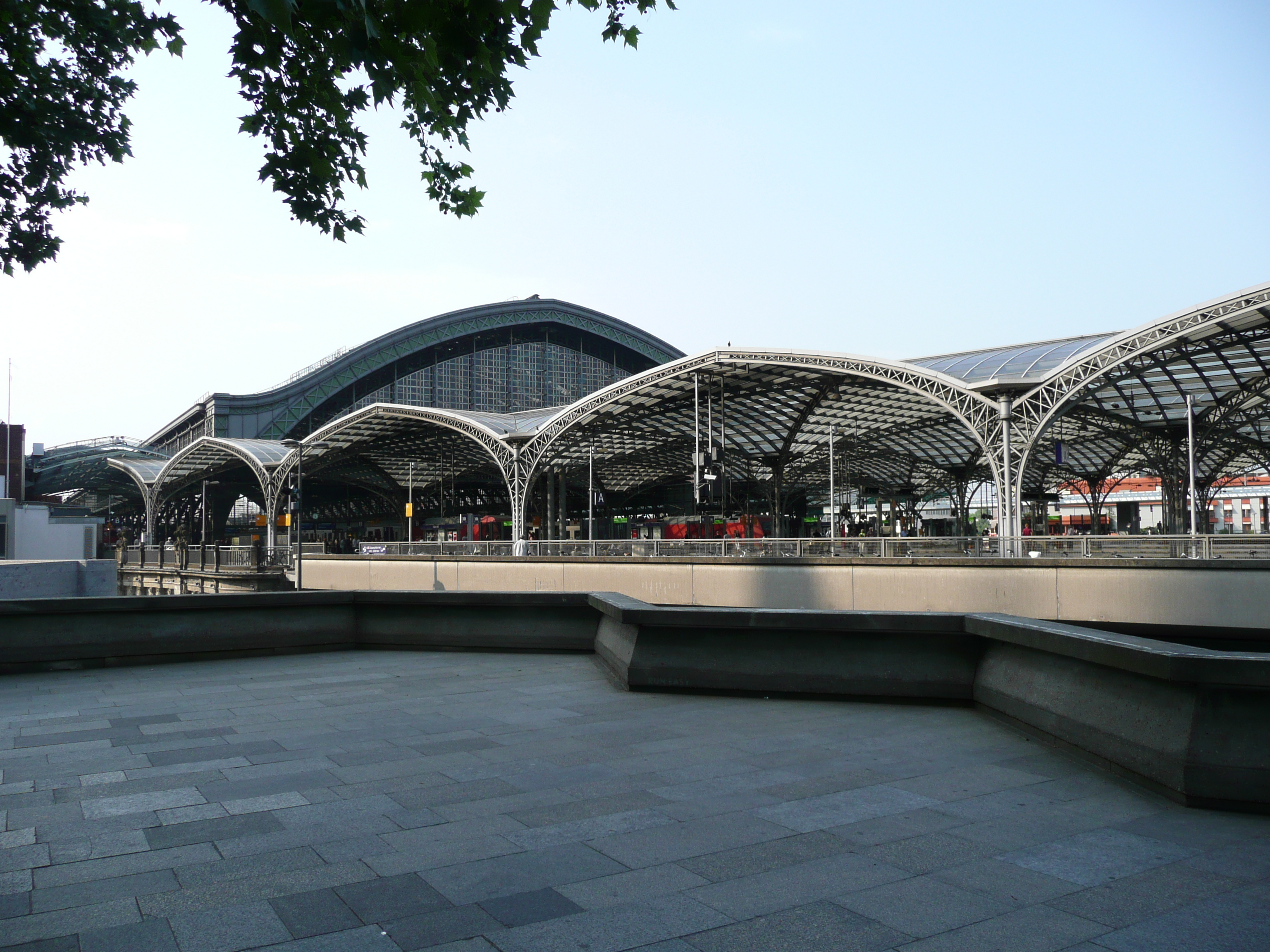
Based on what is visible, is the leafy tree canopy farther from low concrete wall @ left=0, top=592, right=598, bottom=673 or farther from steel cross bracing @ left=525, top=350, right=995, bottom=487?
steel cross bracing @ left=525, top=350, right=995, bottom=487

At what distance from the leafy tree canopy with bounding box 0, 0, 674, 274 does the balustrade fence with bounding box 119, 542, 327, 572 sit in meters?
46.0

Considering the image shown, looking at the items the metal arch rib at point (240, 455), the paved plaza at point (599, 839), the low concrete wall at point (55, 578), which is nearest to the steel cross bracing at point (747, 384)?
the metal arch rib at point (240, 455)

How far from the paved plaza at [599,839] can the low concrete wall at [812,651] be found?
0.99 ft

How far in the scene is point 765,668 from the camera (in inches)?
340

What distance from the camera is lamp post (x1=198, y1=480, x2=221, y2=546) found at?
80938 mm

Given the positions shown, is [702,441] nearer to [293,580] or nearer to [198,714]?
[293,580]

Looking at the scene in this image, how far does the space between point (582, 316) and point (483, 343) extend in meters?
12.3

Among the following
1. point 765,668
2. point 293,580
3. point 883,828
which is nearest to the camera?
point 883,828

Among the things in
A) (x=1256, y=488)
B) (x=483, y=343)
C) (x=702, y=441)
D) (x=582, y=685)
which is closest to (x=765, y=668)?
(x=582, y=685)

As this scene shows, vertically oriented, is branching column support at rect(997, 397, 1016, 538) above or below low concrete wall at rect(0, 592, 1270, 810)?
above

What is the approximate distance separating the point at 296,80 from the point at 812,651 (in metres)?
6.61

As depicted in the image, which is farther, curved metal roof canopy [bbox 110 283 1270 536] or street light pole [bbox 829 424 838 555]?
curved metal roof canopy [bbox 110 283 1270 536]

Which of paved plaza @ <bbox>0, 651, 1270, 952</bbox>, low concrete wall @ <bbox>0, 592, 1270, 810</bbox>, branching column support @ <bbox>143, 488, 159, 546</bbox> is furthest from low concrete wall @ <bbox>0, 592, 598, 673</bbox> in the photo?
branching column support @ <bbox>143, 488, 159, 546</bbox>

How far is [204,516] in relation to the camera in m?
79.2
